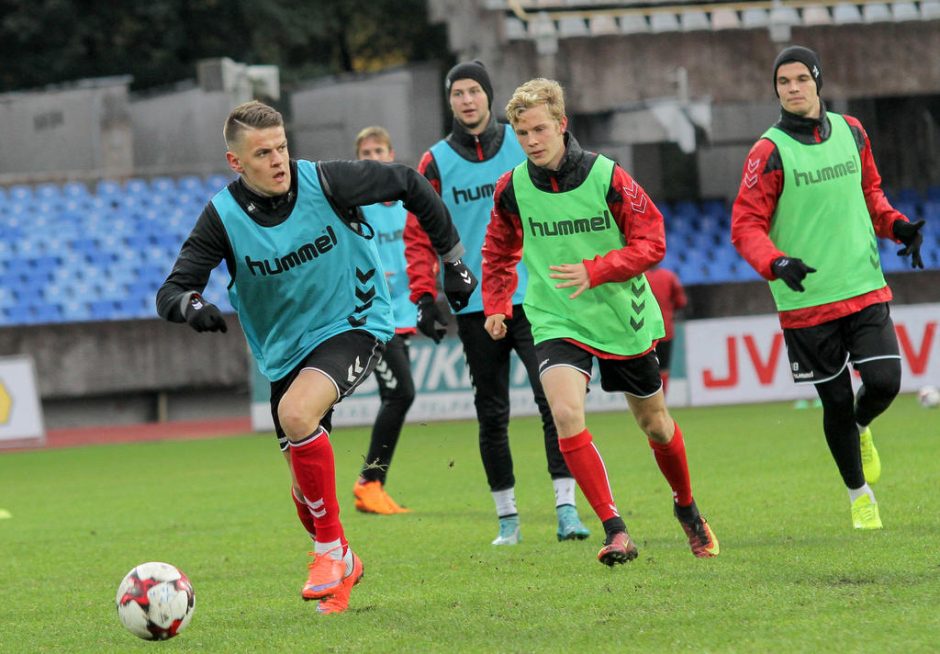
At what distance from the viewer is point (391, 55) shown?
126ft

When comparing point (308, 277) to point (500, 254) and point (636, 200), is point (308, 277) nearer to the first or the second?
point (500, 254)

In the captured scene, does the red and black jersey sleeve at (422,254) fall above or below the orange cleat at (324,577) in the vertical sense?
above

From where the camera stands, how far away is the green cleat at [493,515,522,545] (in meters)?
7.86

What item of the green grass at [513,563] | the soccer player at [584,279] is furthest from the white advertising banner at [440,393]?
the soccer player at [584,279]

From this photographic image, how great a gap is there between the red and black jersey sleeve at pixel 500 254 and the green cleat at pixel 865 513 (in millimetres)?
1979

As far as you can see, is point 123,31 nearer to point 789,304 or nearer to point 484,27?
point 484,27

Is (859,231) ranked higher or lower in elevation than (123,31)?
lower

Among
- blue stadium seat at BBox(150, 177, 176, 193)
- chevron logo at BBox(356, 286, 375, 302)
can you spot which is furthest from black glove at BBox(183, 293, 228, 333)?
blue stadium seat at BBox(150, 177, 176, 193)

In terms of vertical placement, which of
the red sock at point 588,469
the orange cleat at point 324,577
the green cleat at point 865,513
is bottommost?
the green cleat at point 865,513

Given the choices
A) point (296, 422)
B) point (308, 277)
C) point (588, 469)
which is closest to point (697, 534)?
point (588, 469)

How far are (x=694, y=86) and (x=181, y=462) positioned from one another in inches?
466

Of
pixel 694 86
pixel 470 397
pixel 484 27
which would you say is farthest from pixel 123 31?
pixel 470 397

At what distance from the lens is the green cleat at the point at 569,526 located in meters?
7.79

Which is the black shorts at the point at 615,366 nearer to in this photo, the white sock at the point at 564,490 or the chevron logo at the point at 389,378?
the white sock at the point at 564,490
